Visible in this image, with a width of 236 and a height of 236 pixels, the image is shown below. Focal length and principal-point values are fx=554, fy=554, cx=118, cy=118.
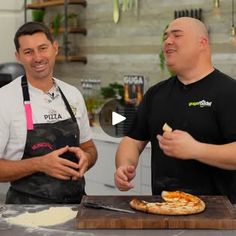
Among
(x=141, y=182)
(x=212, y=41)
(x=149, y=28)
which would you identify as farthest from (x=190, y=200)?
(x=149, y=28)

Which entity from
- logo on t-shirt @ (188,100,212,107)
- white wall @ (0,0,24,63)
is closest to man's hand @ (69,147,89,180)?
logo on t-shirt @ (188,100,212,107)

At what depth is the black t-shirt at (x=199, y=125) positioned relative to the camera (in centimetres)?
211

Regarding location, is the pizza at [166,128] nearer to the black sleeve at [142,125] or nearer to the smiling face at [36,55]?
the black sleeve at [142,125]

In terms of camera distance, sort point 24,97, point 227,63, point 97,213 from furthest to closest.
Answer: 1. point 227,63
2. point 24,97
3. point 97,213

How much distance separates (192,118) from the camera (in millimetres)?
2137

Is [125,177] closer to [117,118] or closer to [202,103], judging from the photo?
[202,103]

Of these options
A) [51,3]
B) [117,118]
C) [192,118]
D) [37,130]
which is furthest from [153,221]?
[51,3]

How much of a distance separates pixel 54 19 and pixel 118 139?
1.83m

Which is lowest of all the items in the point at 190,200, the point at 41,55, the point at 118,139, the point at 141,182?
the point at 141,182

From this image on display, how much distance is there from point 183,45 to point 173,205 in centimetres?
69

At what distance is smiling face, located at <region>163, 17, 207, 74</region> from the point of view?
86.0 inches

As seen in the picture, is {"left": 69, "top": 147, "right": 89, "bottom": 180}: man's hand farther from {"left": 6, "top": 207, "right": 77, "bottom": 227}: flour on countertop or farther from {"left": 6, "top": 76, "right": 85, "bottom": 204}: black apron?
{"left": 6, "top": 207, "right": 77, "bottom": 227}: flour on countertop

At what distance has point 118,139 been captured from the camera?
3.98 m

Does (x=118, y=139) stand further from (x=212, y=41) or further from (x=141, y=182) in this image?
(x=212, y=41)
